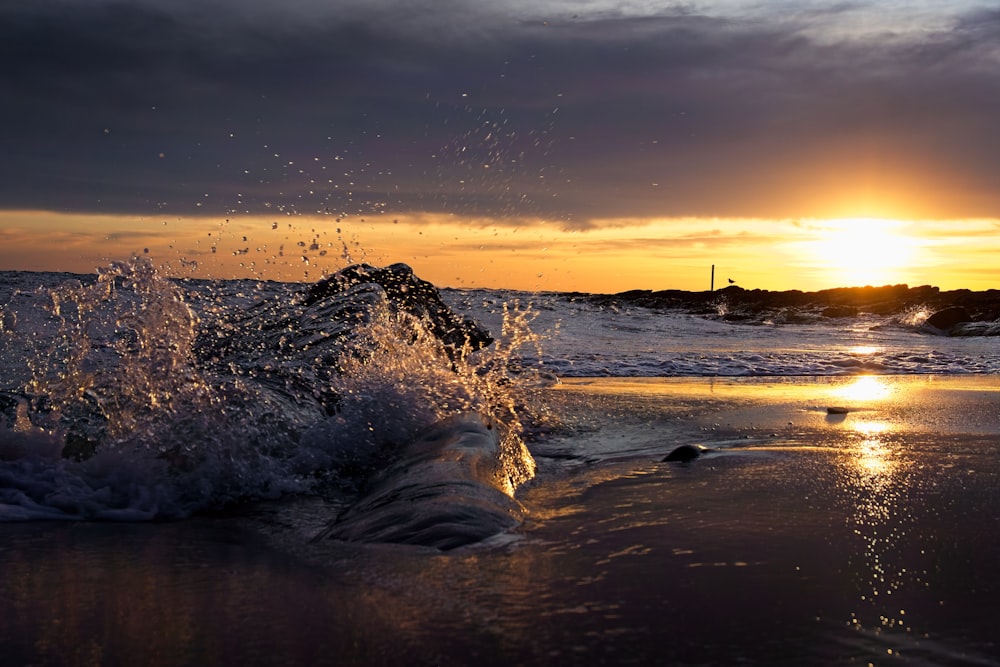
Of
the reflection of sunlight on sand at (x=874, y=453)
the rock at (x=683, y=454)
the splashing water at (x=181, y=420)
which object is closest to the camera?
the splashing water at (x=181, y=420)

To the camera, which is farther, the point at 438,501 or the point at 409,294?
the point at 409,294

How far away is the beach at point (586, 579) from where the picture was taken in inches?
70.9

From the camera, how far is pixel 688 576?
2.28m

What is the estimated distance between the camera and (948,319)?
2091 cm

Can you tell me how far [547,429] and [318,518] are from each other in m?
2.41

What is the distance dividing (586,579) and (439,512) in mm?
645

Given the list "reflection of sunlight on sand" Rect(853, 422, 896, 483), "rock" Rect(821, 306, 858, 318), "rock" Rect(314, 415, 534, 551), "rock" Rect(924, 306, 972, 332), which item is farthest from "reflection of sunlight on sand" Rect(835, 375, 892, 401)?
"rock" Rect(821, 306, 858, 318)

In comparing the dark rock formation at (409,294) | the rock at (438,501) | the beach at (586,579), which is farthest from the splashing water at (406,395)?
the dark rock formation at (409,294)

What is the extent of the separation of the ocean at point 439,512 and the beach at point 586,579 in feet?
0.04

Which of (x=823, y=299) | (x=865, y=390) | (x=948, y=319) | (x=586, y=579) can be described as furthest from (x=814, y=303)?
(x=586, y=579)

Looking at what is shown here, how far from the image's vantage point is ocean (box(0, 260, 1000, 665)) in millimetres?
1878

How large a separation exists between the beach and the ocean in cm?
1

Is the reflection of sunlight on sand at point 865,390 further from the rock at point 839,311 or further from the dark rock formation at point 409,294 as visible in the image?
the rock at point 839,311

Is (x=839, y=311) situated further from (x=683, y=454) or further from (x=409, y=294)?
(x=683, y=454)
